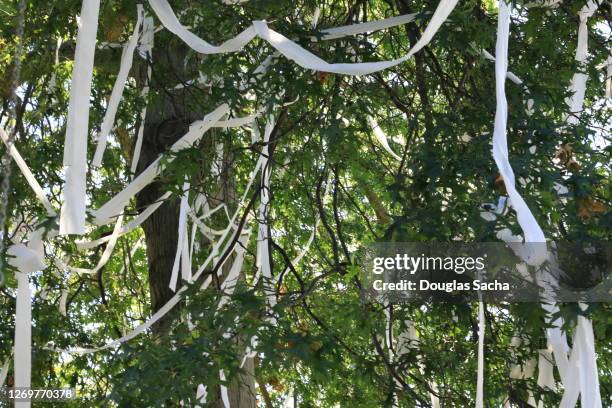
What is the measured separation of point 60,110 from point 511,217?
2028 millimetres

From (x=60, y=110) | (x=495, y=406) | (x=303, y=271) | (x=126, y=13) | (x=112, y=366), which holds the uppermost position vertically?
(x=126, y=13)

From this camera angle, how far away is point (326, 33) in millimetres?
2711

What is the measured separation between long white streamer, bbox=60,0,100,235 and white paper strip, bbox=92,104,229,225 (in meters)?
0.45

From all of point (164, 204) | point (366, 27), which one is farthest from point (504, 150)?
point (164, 204)

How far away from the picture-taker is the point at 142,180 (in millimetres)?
2775

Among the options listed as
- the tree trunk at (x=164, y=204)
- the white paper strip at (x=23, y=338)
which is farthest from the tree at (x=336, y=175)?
the white paper strip at (x=23, y=338)

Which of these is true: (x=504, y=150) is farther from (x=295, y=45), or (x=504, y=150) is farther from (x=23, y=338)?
(x=23, y=338)

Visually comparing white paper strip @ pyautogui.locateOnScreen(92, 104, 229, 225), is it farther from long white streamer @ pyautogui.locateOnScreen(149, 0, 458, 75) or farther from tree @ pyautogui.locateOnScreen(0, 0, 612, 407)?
long white streamer @ pyautogui.locateOnScreen(149, 0, 458, 75)

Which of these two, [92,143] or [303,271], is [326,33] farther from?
[303,271]

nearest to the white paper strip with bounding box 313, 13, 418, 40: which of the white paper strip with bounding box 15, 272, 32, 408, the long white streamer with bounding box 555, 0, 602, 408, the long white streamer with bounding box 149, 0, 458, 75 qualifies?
the long white streamer with bounding box 149, 0, 458, 75

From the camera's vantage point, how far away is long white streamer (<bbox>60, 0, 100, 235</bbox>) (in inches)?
86.2

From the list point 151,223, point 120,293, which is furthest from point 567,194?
point 120,293

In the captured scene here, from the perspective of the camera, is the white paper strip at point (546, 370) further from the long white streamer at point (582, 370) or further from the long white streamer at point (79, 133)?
the long white streamer at point (79, 133)

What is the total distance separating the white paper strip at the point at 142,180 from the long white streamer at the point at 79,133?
454 mm
